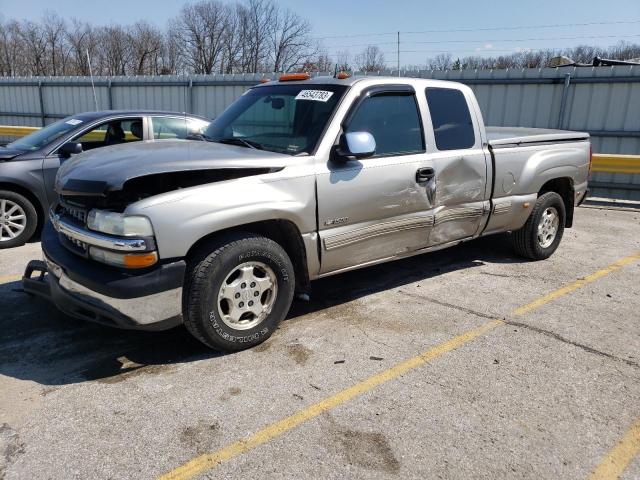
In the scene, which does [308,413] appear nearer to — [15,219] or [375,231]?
[375,231]

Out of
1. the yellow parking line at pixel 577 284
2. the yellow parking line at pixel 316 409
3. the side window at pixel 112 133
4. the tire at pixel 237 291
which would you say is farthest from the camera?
the side window at pixel 112 133

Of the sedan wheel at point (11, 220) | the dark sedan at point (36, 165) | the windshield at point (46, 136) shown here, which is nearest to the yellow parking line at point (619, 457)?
the dark sedan at point (36, 165)

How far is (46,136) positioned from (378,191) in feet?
15.6

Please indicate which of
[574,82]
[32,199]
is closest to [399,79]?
[32,199]

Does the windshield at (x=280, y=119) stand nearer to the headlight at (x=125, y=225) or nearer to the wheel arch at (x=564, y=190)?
the headlight at (x=125, y=225)

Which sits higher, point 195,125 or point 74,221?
point 195,125

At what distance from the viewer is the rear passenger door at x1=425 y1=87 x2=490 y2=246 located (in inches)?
188

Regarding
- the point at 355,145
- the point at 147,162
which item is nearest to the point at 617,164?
the point at 355,145

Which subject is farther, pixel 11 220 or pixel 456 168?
pixel 11 220

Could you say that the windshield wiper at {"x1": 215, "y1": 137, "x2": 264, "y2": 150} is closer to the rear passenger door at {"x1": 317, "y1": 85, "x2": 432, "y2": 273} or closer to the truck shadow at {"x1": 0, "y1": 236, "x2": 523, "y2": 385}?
the rear passenger door at {"x1": 317, "y1": 85, "x2": 432, "y2": 273}

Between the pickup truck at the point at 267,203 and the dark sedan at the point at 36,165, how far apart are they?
2.57 metres

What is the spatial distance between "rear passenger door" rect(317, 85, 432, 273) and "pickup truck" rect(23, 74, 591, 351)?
0.04ft

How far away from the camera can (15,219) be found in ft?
21.0

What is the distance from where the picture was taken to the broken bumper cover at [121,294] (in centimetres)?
314
